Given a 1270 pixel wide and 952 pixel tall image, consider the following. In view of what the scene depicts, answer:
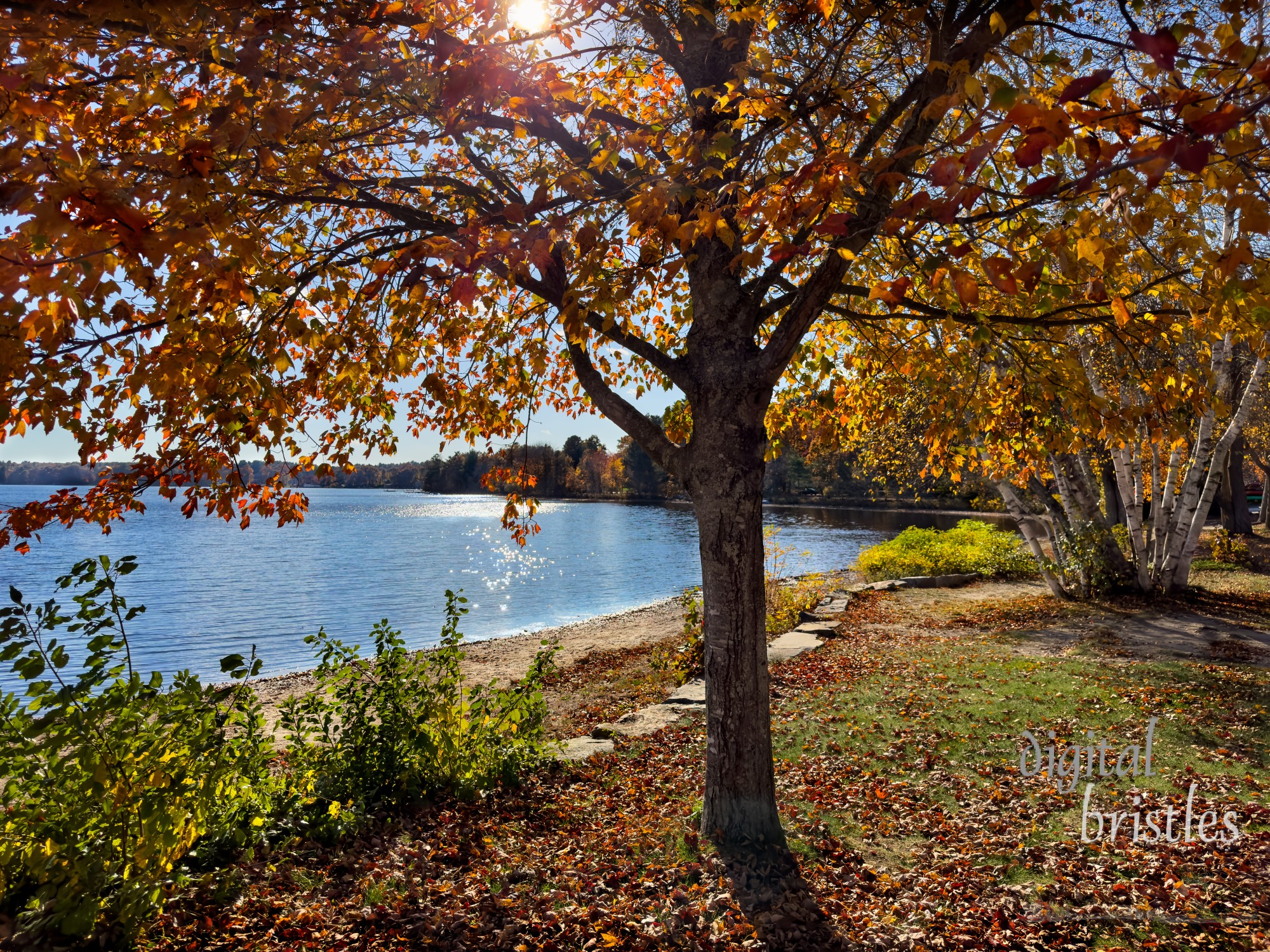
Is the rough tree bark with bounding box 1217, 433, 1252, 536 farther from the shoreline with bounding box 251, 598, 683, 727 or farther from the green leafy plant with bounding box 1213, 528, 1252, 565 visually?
the shoreline with bounding box 251, 598, 683, 727

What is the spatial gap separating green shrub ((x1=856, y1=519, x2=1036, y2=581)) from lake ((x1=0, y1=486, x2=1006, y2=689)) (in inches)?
303

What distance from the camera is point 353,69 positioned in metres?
3.39

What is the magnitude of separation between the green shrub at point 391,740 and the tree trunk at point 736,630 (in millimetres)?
1863

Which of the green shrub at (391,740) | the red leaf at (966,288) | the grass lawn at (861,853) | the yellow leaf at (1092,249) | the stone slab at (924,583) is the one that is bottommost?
the stone slab at (924,583)

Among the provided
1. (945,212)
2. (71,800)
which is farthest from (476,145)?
(71,800)

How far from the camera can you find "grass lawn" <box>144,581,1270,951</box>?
11.5 feet

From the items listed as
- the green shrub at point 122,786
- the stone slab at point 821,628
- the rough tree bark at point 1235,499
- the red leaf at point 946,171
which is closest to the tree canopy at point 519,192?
the red leaf at point 946,171

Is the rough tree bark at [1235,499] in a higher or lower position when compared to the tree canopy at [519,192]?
lower

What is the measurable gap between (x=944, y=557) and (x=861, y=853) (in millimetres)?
16135

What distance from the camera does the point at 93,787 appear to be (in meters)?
3.10

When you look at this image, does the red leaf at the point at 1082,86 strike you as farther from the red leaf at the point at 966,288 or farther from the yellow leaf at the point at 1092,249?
the yellow leaf at the point at 1092,249

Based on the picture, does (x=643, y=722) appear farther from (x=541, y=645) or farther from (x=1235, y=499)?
(x=1235, y=499)

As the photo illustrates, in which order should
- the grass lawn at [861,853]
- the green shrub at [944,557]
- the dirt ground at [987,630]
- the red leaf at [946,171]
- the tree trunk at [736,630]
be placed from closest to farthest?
the red leaf at [946,171]
the grass lawn at [861,853]
the tree trunk at [736,630]
the dirt ground at [987,630]
the green shrub at [944,557]

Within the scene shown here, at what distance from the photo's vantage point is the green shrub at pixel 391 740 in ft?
16.1
